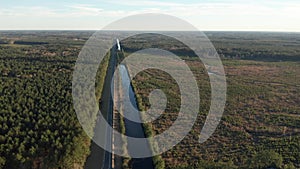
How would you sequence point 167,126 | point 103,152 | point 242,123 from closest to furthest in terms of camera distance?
point 103,152, point 167,126, point 242,123

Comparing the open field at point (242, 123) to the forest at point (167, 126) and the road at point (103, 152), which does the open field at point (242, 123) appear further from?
the road at point (103, 152)

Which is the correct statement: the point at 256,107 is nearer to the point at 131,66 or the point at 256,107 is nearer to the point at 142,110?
the point at 142,110

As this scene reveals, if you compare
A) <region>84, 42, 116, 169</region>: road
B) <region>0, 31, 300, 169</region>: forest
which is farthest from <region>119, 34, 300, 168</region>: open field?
<region>84, 42, 116, 169</region>: road

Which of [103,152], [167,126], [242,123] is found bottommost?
[103,152]

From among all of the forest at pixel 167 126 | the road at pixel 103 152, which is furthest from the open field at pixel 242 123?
the road at pixel 103 152

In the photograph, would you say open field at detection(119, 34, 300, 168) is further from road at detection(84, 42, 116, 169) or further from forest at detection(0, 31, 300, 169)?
road at detection(84, 42, 116, 169)

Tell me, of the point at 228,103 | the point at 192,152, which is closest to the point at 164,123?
the point at 192,152

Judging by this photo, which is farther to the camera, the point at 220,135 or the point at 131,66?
the point at 131,66

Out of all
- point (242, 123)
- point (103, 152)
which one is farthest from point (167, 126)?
point (103, 152)

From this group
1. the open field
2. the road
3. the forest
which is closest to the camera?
the forest

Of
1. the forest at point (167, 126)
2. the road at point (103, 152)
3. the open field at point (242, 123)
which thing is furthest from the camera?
the open field at point (242, 123)

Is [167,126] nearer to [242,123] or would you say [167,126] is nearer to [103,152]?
[242,123]
